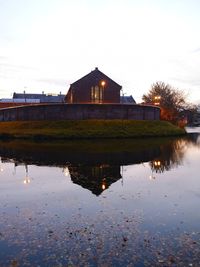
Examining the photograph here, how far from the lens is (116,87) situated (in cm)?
7069

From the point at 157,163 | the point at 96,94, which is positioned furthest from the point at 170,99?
the point at 157,163

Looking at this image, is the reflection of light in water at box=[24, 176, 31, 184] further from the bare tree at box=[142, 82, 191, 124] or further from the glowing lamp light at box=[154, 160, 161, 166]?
the bare tree at box=[142, 82, 191, 124]

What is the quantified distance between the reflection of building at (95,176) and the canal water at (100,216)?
0.05 metres

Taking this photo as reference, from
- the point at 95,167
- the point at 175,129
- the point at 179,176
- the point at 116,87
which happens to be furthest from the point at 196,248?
the point at 116,87

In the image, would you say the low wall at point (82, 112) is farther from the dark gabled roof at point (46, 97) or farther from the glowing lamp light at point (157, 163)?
the dark gabled roof at point (46, 97)

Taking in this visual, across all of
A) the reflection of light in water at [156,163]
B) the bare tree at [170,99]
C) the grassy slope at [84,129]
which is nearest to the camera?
the reflection of light in water at [156,163]

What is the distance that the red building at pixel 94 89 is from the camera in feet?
225

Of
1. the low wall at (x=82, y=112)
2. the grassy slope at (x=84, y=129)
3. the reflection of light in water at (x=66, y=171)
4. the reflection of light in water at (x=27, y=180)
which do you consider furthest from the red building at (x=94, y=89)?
the reflection of light in water at (x=27, y=180)

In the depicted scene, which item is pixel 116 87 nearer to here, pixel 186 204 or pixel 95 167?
pixel 95 167

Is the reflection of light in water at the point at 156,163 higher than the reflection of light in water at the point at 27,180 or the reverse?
higher

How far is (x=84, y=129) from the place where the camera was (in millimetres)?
48188

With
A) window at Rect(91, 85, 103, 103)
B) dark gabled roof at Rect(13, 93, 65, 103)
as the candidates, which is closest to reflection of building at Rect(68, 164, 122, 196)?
window at Rect(91, 85, 103, 103)

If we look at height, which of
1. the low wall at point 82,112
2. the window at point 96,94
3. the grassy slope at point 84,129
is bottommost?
the grassy slope at point 84,129

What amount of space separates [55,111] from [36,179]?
36608 mm
